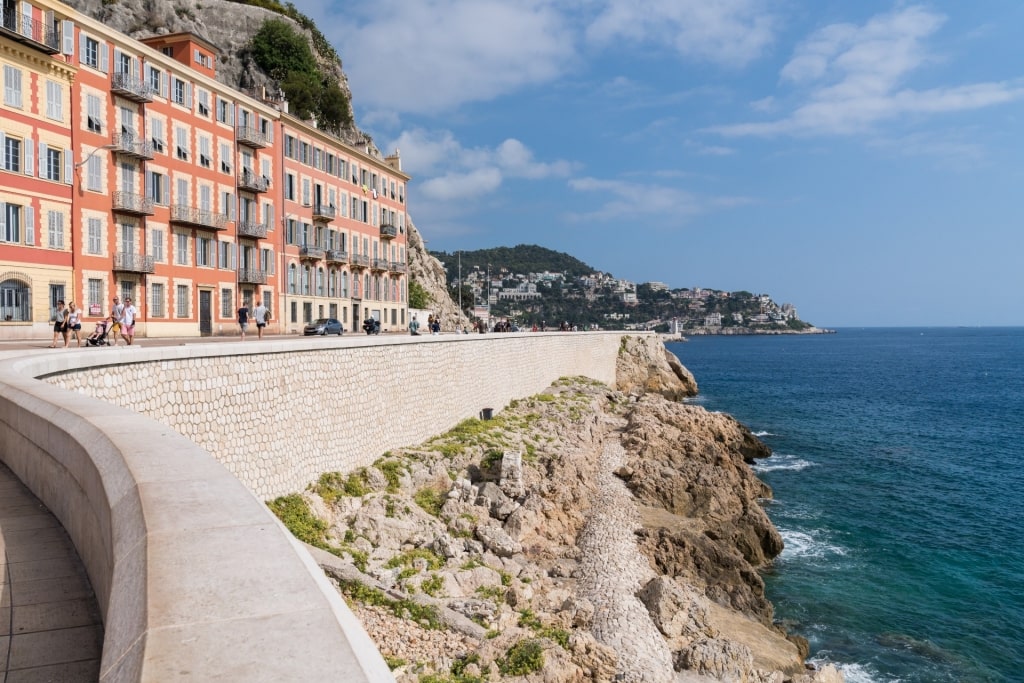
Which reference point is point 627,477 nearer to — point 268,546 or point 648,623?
point 648,623

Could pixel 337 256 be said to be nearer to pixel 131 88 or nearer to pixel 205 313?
pixel 205 313

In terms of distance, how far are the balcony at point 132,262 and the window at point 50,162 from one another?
4.46 metres

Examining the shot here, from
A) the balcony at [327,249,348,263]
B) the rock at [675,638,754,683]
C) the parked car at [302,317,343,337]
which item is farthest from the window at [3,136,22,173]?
the rock at [675,638,754,683]

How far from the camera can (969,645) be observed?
18.2m

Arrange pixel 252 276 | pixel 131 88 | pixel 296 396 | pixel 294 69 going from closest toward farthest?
pixel 296 396 → pixel 131 88 → pixel 252 276 → pixel 294 69

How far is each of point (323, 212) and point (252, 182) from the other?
282 inches

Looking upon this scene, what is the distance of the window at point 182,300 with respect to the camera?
125 feet

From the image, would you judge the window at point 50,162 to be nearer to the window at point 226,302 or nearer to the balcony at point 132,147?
the balcony at point 132,147

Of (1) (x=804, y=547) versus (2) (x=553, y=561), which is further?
(1) (x=804, y=547)

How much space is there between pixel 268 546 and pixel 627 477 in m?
24.8

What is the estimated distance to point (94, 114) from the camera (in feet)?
106

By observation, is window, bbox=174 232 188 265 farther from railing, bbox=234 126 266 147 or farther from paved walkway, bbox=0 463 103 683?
paved walkway, bbox=0 463 103 683

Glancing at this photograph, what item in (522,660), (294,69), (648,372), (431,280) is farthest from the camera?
(431,280)

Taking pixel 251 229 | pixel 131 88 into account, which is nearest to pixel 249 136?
pixel 251 229
